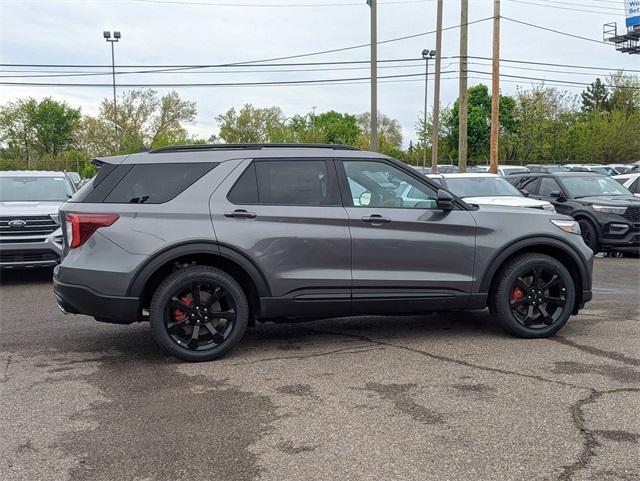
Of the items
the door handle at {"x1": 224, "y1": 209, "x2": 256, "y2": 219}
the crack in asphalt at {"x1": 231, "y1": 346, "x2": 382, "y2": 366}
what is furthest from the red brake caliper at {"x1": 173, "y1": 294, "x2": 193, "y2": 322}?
the door handle at {"x1": 224, "y1": 209, "x2": 256, "y2": 219}

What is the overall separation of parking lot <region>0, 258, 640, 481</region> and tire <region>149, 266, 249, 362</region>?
0.55 ft

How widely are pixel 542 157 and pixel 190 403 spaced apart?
54.3 metres

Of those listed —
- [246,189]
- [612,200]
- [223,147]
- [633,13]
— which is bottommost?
[612,200]

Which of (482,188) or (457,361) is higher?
(482,188)

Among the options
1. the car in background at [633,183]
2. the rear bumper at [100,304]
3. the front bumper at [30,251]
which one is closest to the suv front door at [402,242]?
the rear bumper at [100,304]

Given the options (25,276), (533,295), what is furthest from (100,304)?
Result: (25,276)

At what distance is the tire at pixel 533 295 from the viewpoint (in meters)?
6.20

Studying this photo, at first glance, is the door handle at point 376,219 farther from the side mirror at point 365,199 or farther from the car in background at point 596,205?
the car in background at point 596,205

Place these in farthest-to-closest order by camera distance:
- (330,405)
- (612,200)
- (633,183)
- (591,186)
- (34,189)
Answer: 1. (633,183)
2. (591,186)
3. (612,200)
4. (34,189)
5. (330,405)

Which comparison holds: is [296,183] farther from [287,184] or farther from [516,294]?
[516,294]

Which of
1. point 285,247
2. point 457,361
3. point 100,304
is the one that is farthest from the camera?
point 285,247

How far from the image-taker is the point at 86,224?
17.9ft

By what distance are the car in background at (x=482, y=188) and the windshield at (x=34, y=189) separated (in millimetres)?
6897

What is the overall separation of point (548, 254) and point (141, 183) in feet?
12.7
